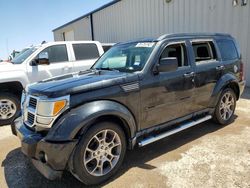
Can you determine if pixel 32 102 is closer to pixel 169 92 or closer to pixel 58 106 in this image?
pixel 58 106

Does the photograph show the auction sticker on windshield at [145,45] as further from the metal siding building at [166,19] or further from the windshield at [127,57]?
the metal siding building at [166,19]

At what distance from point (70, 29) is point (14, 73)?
1784 centimetres

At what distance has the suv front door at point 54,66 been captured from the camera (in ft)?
20.0

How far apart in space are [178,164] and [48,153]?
1807 millimetres

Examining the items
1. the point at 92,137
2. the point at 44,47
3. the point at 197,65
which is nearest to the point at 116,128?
the point at 92,137

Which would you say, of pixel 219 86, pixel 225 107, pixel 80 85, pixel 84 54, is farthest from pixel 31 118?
pixel 84 54

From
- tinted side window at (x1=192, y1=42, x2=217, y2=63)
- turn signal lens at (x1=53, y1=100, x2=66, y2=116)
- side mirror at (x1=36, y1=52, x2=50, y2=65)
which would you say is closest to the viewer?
turn signal lens at (x1=53, y1=100, x2=66, y2=116)

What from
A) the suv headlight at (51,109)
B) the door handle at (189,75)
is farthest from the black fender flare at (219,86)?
the suv headlight at (51,109)

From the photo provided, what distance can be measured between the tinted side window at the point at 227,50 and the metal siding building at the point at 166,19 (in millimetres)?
3676

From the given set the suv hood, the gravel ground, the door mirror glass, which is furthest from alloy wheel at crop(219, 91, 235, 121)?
the door mirror glass

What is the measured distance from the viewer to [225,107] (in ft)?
16.0

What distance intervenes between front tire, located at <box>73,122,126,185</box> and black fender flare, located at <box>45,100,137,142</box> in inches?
6.1

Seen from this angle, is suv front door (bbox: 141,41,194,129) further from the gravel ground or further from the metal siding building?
the metal siding building

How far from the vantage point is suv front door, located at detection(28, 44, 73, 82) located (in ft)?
20.0
